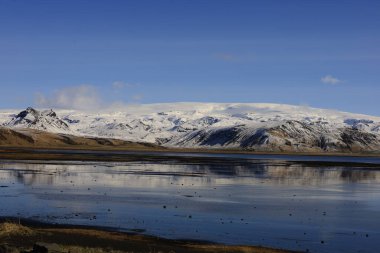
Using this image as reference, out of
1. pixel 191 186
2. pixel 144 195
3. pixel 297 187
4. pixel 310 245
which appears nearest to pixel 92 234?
pixel 310 245

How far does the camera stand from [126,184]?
223ft

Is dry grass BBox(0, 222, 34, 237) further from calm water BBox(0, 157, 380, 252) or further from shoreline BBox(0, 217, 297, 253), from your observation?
calm water BBox(0, 157, 380, 252)

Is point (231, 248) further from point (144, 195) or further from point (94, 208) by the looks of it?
point (144, 195)

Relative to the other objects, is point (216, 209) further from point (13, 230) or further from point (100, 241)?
point (13, 230)

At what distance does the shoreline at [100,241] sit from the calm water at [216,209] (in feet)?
6.72

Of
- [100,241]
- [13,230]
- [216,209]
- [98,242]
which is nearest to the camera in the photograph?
[98,242]

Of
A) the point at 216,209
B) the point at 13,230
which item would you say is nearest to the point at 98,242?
the point at 13,230

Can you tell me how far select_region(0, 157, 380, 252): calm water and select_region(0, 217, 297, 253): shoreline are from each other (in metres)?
2.05

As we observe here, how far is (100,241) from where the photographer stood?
31109mm

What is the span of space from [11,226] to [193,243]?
9703mm

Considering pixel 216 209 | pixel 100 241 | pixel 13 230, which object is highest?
pixel 13 230

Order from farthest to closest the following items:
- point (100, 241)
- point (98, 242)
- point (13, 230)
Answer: point (13, 230) → point (100, 241) → point (98, 242)

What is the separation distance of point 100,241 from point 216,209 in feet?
54.1

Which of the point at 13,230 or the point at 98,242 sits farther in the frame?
the point at 13,230
